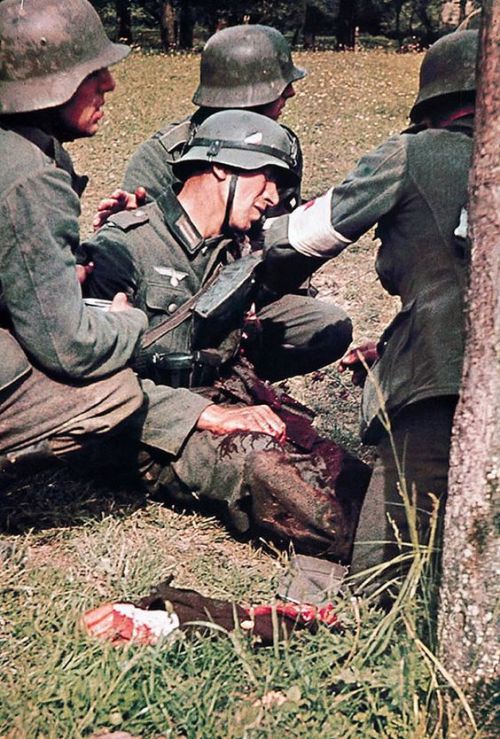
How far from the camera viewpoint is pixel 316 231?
4.31 metres

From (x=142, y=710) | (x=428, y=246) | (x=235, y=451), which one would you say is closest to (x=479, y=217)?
(x=428, y=246)

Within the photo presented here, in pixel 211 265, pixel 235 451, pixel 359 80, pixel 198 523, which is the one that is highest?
pixel 211 265

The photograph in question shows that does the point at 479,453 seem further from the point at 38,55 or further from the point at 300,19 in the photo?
the point at 300,19

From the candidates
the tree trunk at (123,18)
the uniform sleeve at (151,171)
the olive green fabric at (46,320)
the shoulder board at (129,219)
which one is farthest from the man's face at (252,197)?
the tree trunk at (123,18)

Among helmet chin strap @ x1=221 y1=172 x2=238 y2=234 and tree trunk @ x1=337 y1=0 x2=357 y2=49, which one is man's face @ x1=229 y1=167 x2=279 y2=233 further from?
tree trunk @ x1=337 y1=0 x2=357 y2=49

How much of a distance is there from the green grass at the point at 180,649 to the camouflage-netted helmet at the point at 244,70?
1839mm

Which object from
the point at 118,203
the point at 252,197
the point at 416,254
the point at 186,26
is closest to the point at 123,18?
the point at 186,26

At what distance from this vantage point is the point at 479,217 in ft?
9.92

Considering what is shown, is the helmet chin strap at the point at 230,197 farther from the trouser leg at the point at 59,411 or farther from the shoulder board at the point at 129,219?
the trouser leg at the point at 59,411

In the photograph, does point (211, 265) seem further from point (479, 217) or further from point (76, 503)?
point (479, 217)

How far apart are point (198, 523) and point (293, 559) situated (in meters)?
0.65

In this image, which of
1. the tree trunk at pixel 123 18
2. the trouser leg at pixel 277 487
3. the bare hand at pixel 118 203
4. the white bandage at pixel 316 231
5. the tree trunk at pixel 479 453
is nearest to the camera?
the tree trunk at pixel 479 453

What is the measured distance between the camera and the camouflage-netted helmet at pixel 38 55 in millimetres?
4312

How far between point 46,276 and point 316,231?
1.09 m
